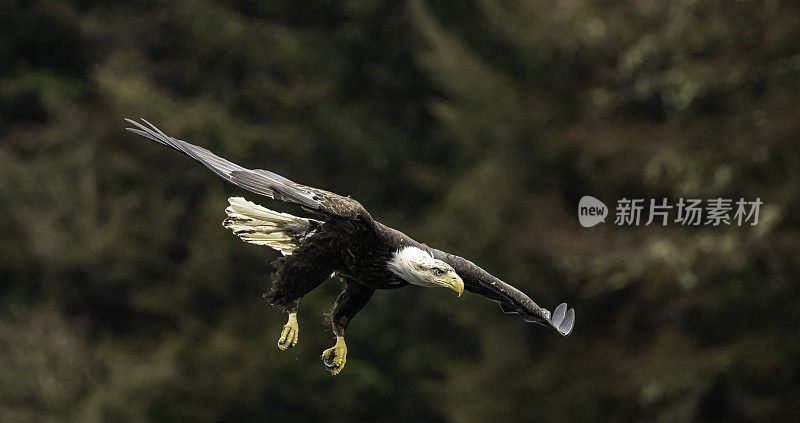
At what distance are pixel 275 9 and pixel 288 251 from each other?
6603mm

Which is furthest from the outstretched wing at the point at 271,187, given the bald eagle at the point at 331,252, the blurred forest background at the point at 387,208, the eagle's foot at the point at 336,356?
the blurred forest background at the point at 387,208

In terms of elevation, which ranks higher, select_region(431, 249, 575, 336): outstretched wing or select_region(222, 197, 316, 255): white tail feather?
select_region(431, 249, 575, 336): outstretched wing

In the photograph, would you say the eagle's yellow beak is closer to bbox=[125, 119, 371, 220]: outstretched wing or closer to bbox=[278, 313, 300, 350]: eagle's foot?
bbox=[125, 119, 371, 220]: outstretched wing

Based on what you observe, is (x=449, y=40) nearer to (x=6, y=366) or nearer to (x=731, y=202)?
(x=731, y=202)

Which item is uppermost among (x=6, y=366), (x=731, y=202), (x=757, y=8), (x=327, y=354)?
(x=757, y=8)

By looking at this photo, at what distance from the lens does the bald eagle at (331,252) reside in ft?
15.7

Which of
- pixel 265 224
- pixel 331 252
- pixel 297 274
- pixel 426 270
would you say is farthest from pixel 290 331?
pixel 426 270

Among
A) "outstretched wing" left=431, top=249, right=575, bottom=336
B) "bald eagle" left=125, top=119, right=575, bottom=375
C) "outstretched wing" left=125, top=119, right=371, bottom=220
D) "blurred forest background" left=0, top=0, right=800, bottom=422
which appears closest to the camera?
"outstretched wing" left=125, top=119, right=371, bottom=220

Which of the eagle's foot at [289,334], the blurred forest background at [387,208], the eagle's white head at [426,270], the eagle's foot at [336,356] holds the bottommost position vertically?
the eagle's foot at [289,334]

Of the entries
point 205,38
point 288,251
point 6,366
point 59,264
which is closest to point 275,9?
point 205,38

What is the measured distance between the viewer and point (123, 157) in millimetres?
11414

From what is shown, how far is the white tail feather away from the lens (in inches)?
211

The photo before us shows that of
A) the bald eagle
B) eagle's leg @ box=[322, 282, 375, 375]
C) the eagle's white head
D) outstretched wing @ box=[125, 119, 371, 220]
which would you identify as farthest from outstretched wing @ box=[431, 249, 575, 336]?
outstretched wing @ box=[125, 119, 371, 220]

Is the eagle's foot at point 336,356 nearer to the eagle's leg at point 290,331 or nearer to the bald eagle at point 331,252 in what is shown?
the bald eagle at point 331,252
